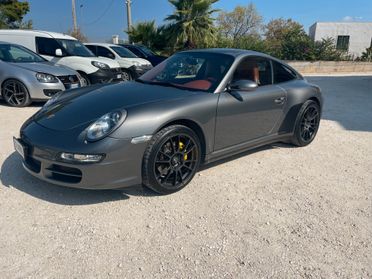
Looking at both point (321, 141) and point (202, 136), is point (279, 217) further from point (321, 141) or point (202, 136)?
point (321, 141)

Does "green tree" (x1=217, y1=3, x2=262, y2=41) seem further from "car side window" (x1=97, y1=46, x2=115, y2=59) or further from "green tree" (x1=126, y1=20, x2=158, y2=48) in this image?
"car side window" (x1=97, y1=46, x2=115, y2=59)

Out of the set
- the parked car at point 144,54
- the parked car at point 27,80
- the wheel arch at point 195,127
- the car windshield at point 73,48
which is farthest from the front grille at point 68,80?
the parked car at point 144,54

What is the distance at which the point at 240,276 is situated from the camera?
2207 millimetres

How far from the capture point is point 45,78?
6836 millimetres

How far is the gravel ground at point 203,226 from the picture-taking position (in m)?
2.27

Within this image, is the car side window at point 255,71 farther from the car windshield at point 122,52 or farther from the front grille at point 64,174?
the car windshield at point 122,52

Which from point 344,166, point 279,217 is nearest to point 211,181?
point 279,217

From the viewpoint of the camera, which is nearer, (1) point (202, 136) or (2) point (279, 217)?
(2) point (279, 217)

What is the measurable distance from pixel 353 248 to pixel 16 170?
3.43 m

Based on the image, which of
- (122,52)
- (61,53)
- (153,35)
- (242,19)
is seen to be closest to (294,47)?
(153,35)

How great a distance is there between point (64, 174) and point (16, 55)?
575 centimetres

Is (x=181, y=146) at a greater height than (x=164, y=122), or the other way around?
(x=164, y=122)

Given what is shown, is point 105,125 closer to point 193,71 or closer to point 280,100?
point 193,71

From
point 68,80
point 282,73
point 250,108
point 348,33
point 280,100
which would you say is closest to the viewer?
point 250,108
